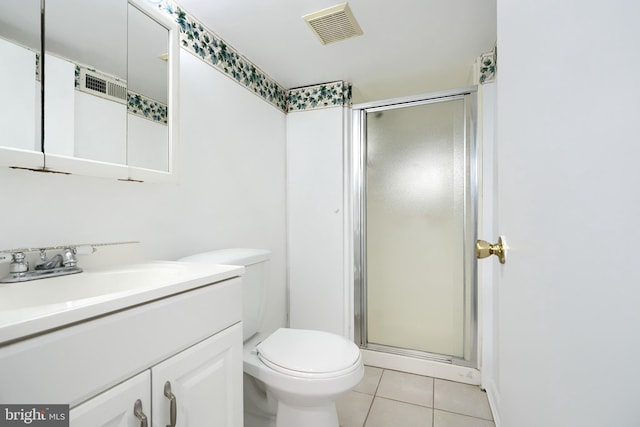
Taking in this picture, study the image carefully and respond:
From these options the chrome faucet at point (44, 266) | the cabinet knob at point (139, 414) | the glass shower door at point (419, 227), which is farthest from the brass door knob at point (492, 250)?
the glass shower door at point (419, 227)

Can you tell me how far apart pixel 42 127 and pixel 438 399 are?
2249 mm

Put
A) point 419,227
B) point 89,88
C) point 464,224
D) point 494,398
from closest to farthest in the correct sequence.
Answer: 1. point 89,88
2. point 494,398
3. point 464,224
4. point 419,227

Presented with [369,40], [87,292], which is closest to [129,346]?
[87,292]

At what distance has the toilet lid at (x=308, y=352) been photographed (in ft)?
3.66

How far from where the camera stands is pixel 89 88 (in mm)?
967

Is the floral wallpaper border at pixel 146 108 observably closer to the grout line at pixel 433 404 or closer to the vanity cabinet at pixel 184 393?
the vanity cabinet at pixel 184 393

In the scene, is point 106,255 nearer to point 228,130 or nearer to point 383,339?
point 228,130

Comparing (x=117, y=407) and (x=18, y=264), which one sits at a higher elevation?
(x=18, y=264)

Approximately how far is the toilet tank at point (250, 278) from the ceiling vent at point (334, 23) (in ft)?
4.11

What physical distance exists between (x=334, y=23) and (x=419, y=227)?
4.62 ft

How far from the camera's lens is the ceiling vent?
1.42 metres

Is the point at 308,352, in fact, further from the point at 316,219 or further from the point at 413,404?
the point at 316,219

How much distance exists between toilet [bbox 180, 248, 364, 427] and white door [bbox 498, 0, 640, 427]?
0.74 meters

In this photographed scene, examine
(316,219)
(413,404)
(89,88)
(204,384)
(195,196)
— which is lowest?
(413,404)
